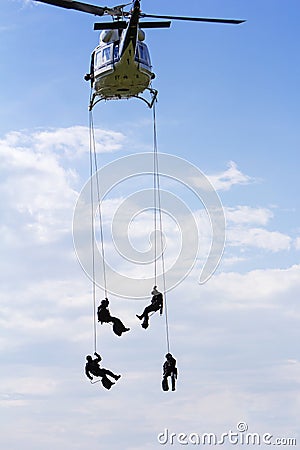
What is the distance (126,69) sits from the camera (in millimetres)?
28328

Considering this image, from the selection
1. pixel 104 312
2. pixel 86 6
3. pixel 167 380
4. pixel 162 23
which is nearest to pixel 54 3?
pixel 86 6

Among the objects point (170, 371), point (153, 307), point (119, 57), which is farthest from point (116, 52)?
point (170, 371)

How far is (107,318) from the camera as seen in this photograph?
2864 centimetres

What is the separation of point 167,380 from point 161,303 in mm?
2164

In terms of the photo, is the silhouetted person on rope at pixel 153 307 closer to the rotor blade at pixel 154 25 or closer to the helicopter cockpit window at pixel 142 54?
the helicopter cockpit window at pixel 142 54

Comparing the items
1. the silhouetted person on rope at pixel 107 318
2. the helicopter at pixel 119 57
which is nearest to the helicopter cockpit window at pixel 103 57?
the helicopter at pixel 119 57

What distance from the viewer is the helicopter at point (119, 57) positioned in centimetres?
2759

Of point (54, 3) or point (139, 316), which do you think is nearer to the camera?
point (54, 3)

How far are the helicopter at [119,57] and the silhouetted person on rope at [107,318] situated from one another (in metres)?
5.85

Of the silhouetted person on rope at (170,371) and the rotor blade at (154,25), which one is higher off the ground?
the rotor blade at (154,25)

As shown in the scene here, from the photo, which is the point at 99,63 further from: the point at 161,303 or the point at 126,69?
the point at 161,303

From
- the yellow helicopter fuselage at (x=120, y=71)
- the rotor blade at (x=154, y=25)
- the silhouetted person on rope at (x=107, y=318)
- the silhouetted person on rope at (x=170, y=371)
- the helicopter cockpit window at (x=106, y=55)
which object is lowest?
the silhouetted person on rope at (x=170, y=371)

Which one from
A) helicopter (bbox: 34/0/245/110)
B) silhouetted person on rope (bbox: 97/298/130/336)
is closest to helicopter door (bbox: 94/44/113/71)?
helicopter (bbox: 34/0/245/110)

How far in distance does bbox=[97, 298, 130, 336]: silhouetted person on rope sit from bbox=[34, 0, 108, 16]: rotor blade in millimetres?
7945
